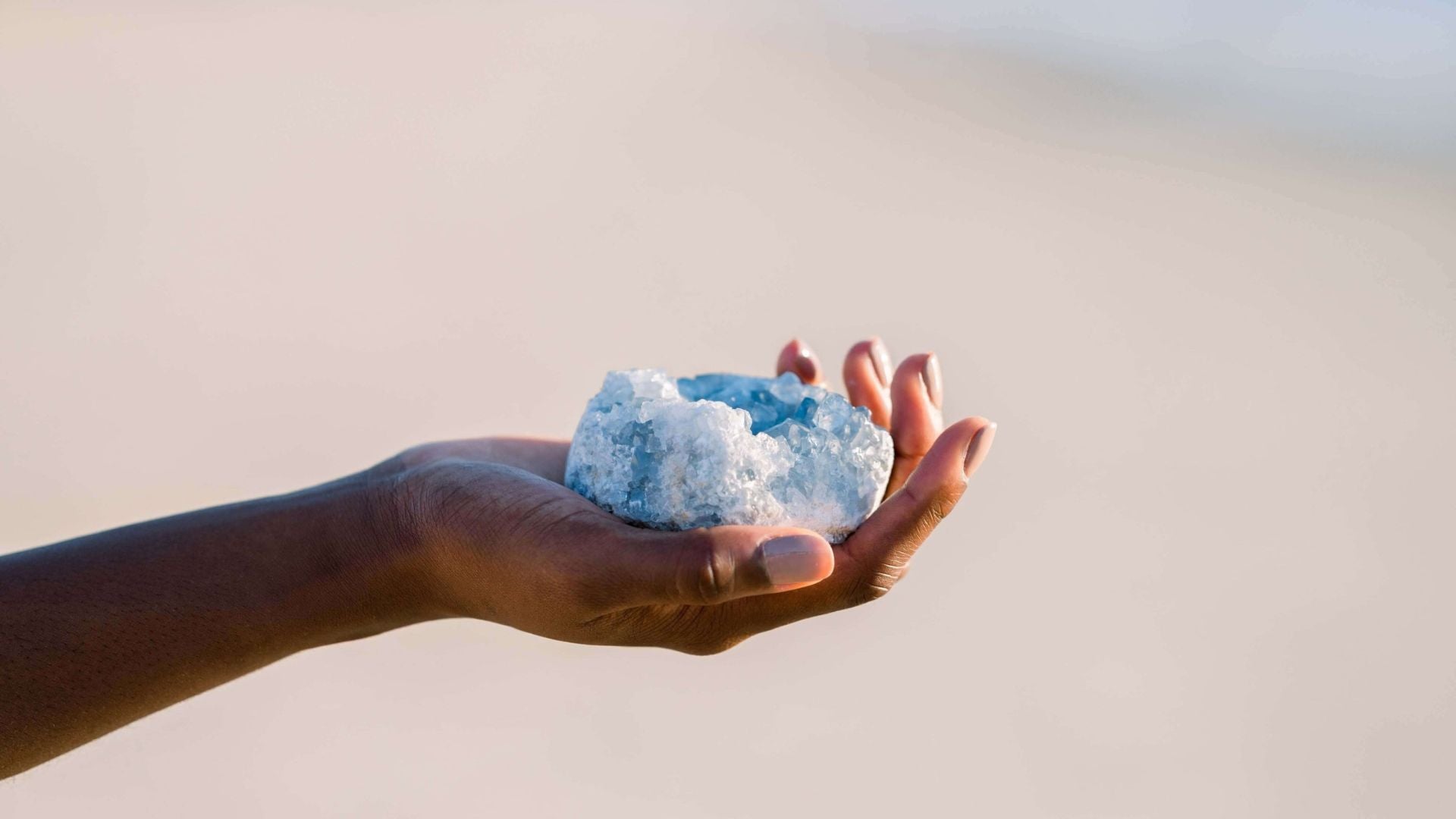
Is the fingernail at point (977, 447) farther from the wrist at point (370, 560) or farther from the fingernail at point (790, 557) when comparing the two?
the wrist at point (370, 560)

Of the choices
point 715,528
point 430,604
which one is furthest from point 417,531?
point 715,528

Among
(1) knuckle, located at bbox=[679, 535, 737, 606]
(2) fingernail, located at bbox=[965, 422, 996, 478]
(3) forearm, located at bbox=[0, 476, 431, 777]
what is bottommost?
(3) forearm, located at bbox=[0, 476, 431, 777]

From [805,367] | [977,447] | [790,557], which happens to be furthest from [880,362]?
[790,557]

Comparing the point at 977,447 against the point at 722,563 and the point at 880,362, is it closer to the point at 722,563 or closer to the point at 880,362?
the point at 722,563

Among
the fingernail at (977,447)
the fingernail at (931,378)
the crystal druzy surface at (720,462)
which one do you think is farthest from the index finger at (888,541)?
the fingernail at (931,378)

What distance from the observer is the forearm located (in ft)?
6.01

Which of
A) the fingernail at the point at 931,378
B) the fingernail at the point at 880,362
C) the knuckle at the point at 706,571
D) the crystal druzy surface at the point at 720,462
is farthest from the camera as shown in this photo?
the fingernail at the point at 880,362

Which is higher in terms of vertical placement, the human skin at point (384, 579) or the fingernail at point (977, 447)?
the fingernail at point (977, 447)

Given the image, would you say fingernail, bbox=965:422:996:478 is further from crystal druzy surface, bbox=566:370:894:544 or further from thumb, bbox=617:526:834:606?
thumb, bbox=617:526:834:606

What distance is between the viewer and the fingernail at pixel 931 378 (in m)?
2.32

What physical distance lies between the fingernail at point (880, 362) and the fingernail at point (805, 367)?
0.56 feet

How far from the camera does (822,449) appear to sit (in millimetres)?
2029

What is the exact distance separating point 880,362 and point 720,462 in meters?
0.86

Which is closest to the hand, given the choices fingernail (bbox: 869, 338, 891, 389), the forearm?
the forearm
